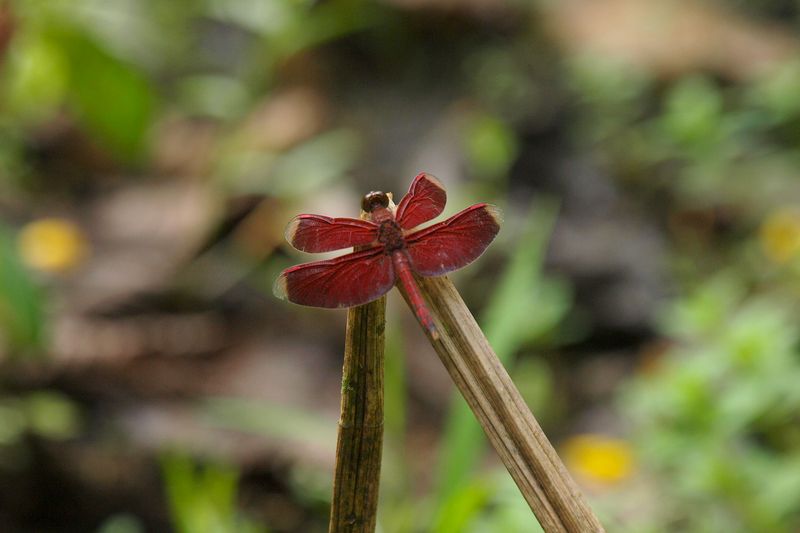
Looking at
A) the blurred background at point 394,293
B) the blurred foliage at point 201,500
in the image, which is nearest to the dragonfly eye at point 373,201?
the blurred background at point 394,293

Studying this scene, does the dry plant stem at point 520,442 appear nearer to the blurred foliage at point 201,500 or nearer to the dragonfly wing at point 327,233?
the dragonfly wing at point 327,233

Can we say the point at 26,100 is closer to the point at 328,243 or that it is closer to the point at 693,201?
the point at 693,201

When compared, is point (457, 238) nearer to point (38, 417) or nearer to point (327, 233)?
point (327, 233)

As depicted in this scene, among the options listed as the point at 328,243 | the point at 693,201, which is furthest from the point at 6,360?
the point at 693,201

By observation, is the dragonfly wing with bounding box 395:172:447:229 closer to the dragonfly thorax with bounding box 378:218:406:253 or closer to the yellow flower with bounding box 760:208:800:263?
the dragonfly thorax with bounding box 378:218:406:253

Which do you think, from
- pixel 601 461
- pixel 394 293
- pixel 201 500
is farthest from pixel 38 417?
pixel 601 461

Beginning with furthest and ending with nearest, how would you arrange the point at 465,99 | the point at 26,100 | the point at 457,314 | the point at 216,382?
the point at 465,99, the point at 26,100, the point at 216,382, the point at 457,314

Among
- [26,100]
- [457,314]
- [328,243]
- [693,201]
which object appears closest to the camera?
[457,314]
